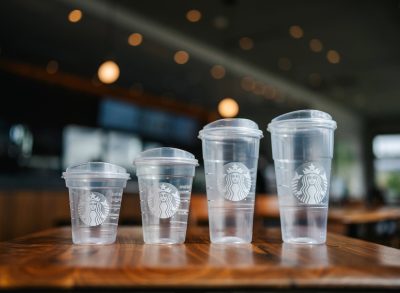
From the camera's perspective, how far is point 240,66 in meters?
8.40

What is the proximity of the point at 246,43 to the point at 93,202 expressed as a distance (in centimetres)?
647

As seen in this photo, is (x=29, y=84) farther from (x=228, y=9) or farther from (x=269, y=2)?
(x=269, y=2)

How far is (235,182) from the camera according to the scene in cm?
103

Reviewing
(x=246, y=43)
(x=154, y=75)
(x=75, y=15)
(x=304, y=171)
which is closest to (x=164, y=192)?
(x=304, y=171)

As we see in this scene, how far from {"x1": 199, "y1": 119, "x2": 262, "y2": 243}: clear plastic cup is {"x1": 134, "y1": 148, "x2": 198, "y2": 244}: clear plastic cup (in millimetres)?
67

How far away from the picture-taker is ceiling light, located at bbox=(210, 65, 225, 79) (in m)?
8.14

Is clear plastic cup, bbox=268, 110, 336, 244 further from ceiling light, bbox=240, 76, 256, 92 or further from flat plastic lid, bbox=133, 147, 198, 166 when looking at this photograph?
ceiling light, bbox=240, 76, 256, 92

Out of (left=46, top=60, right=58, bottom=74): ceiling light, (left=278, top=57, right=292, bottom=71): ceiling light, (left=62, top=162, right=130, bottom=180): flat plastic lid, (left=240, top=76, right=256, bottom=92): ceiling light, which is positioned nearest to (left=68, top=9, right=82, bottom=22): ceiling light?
(left=46, top=60, right=58, bottom=74): ceiling light

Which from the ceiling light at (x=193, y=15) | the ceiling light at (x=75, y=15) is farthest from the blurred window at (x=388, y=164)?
the ceiling light at (x=75, y=15)

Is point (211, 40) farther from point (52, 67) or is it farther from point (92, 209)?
point (92, 209)

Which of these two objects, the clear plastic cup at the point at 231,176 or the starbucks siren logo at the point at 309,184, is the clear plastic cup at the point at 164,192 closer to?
the clear plastic cup at the point at 231,176

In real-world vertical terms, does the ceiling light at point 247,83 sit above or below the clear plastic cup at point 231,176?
above

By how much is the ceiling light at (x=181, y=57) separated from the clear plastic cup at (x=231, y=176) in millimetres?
6271

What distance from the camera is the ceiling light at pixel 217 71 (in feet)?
26.7
